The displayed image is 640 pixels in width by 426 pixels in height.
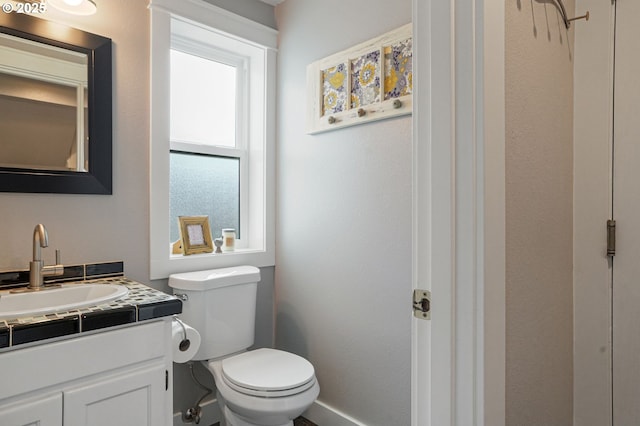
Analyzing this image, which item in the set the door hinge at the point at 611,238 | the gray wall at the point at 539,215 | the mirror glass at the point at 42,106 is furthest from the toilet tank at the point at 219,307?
the door hinge at the point at 611,238

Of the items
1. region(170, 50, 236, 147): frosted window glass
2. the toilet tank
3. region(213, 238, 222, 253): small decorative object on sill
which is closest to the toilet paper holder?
the toilet tank

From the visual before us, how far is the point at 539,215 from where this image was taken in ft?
3.40

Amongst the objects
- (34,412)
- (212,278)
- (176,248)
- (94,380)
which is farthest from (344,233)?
(34,412)

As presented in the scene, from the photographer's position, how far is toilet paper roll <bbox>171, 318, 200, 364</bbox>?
1.44 meters

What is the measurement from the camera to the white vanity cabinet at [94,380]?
3.31 ft

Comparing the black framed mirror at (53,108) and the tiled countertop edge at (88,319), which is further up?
the black framed mirror at (53,108)

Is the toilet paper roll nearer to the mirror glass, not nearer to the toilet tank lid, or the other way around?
the toilet tank lid

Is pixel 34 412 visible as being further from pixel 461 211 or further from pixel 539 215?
pixel 539 215

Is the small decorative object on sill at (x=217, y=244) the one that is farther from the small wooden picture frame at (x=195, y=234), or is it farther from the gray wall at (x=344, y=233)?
the gray wall at (x=344, y=233)

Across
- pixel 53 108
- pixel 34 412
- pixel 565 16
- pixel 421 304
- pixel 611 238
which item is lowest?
pixel 34 412

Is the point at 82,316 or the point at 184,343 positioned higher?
the point at 82,316

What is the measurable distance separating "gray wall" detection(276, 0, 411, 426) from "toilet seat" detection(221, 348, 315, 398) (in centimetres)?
31

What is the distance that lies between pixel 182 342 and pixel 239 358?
0.35 m

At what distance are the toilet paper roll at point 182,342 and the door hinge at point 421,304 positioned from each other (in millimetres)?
989
